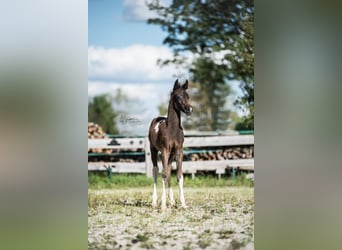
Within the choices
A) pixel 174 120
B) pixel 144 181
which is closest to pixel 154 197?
pixel 144 181

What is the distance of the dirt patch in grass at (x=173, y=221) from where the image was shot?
15.3 feet

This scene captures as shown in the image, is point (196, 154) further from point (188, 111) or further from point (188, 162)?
point (188, 111)

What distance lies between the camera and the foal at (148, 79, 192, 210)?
476cm

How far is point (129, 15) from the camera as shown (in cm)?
469

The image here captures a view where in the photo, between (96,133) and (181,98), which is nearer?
(96,133)

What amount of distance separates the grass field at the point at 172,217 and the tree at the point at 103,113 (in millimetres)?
413

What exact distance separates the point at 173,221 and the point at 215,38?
1.48m

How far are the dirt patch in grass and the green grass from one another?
1.6 inches

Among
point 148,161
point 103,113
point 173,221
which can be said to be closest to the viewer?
point 103,113

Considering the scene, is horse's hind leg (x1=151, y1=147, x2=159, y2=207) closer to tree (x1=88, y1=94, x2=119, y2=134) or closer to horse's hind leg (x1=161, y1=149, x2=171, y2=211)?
horse's hind leg (x1=161, y1=149, x2=171, y2=211)

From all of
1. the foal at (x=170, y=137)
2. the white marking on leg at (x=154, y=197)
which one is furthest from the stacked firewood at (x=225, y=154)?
the white marking on leg at (x=154, y=197)

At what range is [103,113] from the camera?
4629 millimetres

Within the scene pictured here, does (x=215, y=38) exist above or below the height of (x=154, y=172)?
above
